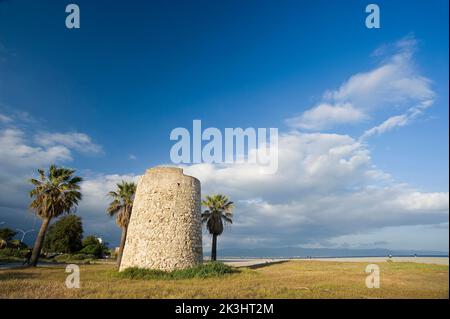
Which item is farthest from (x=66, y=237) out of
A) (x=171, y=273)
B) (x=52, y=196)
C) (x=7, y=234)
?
(x=171, y=273)

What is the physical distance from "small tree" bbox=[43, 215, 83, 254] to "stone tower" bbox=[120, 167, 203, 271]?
3194cm

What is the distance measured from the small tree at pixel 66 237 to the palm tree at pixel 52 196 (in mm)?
22666

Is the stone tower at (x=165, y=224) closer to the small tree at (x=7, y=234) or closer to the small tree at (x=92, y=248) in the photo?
the small tree at (x=92, y=248)

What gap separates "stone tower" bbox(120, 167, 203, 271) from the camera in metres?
20.3

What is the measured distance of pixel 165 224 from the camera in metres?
20.8

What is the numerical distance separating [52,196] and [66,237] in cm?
2431

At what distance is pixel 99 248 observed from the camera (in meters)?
50.2

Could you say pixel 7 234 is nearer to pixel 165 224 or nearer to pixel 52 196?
pixel 52 196

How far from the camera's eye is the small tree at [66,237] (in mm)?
46719

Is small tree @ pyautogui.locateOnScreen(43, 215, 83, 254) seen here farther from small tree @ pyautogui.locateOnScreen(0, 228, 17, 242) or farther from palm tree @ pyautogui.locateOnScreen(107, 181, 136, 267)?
palm tree @ pyautogui.locateOnScreen(107, 181, 136, 267)
